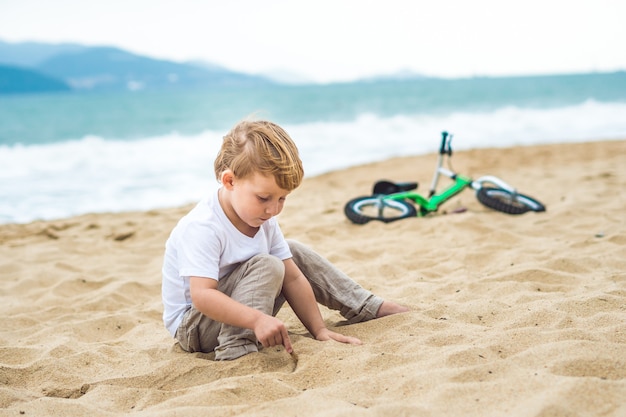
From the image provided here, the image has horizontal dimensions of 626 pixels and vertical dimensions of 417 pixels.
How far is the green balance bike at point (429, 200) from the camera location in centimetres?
493

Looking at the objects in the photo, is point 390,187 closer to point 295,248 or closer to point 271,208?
point 295,248

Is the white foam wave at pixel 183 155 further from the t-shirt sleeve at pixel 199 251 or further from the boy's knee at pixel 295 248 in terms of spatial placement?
the t-shirt sleeve at pixel 199 251

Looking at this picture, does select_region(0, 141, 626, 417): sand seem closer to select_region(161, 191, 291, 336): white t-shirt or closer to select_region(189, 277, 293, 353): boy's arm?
select_region(189, 277, 293, 353): boy's arm

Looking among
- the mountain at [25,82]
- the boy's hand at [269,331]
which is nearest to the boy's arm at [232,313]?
the boy's hand at [269,331]

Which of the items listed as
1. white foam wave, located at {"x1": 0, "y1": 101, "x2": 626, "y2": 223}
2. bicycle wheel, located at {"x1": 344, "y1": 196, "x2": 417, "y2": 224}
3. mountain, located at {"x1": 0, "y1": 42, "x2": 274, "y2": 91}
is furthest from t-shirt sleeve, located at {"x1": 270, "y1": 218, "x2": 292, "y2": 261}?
mountain, located at {"x1": 0, "y1": 42, "x2": 274, "y2": 91}

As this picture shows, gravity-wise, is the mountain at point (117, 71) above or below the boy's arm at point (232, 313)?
above

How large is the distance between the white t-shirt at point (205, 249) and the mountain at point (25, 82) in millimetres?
80198

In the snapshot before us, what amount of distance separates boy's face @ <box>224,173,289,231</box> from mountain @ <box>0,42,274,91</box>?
91.7 meters

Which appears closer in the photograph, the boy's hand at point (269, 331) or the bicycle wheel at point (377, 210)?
the boy's hand at point (269, 331)

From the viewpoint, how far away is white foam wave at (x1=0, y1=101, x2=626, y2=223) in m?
8.16

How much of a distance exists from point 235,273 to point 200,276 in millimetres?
197

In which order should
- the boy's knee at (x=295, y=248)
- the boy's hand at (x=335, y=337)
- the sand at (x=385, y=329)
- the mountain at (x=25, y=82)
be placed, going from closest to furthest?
the sand at (x=385, y=329) < the boy's hand at (x=335, y=337) < the boy's knee at (x=295, y=248) < the mountain at (x=25, y=82)

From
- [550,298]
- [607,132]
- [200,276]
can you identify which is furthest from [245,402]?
[607,132]

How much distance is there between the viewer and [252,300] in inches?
87.4
